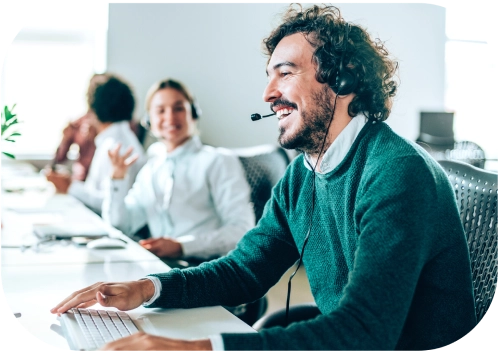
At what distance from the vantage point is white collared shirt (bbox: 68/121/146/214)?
2.95m

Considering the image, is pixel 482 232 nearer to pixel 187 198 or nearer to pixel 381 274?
pixel 381 274

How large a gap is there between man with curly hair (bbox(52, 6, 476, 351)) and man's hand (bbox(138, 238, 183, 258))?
679mm

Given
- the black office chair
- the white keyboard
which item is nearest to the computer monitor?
the black office chair

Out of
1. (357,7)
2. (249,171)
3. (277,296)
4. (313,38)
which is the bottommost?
(277,296)

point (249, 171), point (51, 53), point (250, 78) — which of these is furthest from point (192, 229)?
point (51, 53)

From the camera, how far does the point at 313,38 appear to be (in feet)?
3.91

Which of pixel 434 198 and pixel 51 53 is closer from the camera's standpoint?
pixel 434 198

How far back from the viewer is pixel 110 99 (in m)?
3.56

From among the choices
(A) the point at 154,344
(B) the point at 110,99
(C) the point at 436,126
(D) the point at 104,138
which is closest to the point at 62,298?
(A) the point at 154,344

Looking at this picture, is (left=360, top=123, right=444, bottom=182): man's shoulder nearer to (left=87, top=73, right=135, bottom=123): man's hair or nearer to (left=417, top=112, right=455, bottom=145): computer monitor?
(left=87, top=73, right=135, bottom=123): man's hair

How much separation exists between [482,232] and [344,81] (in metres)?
0.41

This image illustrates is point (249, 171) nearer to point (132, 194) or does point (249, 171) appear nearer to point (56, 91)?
point (132, 194)

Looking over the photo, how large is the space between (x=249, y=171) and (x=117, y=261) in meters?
0.81

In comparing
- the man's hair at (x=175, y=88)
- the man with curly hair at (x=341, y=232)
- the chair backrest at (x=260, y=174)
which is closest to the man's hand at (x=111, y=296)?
the man with curly hair at (x=341, y=232)
